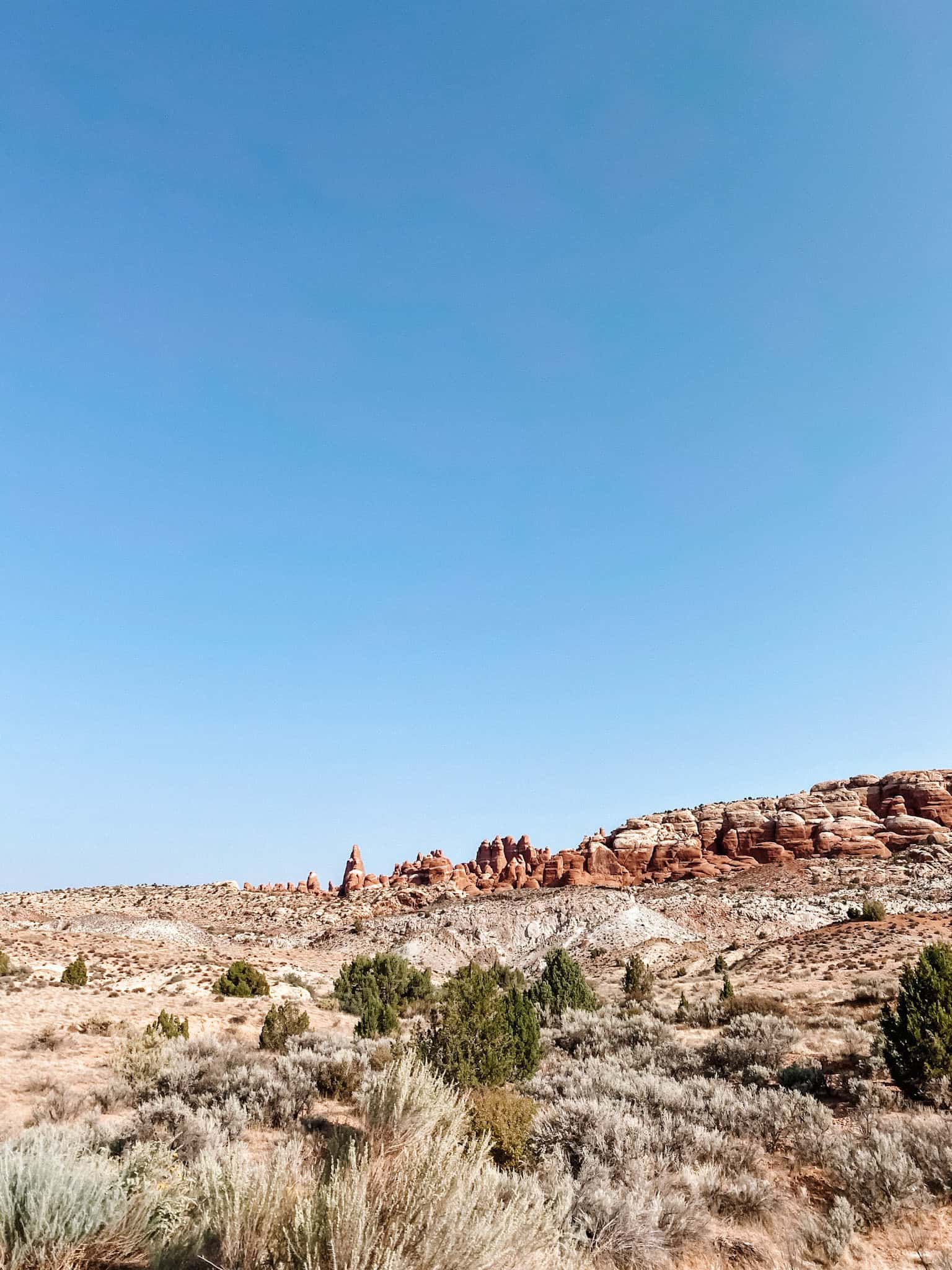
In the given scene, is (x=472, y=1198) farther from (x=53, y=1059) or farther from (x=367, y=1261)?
(x=53, y=1059)

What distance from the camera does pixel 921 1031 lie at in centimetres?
1029

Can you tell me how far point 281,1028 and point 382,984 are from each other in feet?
27.7

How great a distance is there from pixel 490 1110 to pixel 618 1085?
3.02 meters

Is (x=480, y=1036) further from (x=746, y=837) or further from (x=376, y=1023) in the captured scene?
(x=746, y=837)

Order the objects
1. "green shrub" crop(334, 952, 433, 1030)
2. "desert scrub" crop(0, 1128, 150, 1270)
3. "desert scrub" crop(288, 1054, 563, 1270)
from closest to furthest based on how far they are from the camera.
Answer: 1. "desert scrub" crop(288, 1054, 563, 1270)
2. "desert scrub" crop(0, 1128, 150, 1270)
3. "green shrub" crop(334, 952, 433, 1030)

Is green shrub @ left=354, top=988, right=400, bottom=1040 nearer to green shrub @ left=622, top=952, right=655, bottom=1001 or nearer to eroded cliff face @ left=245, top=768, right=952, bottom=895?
green shrub @ left=622, top=952, right=655, bottom=1001

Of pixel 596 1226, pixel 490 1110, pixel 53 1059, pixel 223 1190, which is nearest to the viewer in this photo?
pixel 223 1190

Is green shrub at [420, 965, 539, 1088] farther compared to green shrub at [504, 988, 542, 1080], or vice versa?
green shrub at [504, 988, 542, 1080]

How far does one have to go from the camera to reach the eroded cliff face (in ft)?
226

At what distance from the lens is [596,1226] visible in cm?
589

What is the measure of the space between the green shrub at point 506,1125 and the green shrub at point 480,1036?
167 cm

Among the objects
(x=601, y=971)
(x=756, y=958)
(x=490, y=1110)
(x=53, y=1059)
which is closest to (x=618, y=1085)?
(x=490, y=1110)

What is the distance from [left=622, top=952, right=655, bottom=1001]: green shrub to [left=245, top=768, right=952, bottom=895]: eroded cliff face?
44974mm

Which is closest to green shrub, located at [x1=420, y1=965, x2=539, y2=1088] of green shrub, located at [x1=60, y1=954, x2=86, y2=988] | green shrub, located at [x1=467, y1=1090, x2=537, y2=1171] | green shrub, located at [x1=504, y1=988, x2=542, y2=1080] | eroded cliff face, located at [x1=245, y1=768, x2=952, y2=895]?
green shrub, located at [x1=504, y1=988, x2=542, y2=1080]
